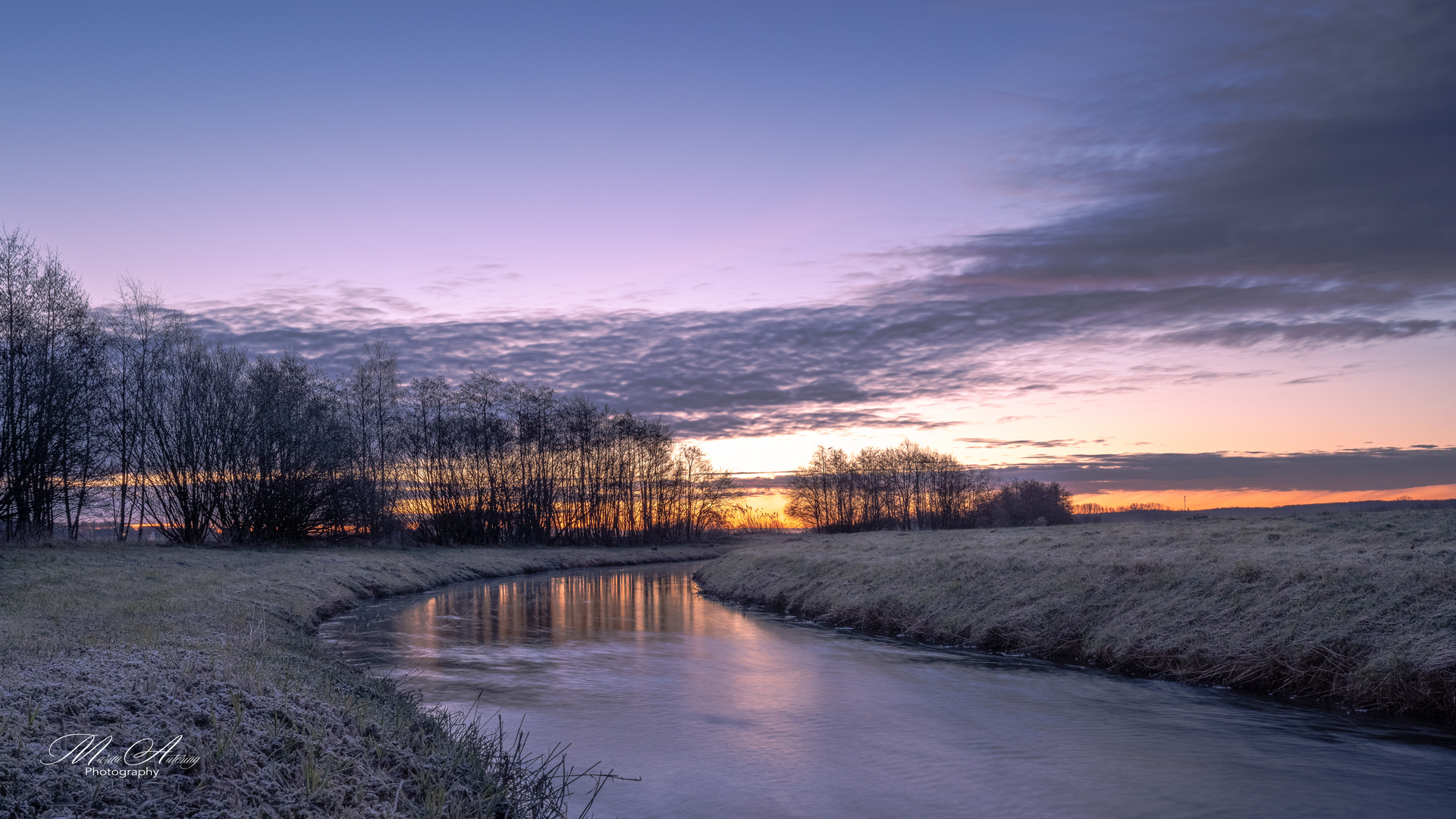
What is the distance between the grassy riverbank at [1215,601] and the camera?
42.5 feet

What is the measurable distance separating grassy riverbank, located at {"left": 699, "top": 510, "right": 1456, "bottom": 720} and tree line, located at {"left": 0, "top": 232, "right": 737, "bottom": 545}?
32.4m

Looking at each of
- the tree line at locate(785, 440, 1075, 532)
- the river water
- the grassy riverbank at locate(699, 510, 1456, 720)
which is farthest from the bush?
the river water

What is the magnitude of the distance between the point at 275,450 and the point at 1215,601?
50668mm

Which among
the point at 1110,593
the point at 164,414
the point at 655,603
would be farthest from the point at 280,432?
the point at 1110,593

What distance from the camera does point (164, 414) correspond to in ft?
149

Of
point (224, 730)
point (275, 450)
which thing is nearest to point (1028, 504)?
point (275, 450)

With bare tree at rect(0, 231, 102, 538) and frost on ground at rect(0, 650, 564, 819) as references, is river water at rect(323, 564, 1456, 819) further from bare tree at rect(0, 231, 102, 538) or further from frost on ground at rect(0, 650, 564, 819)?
bare tree at rect(0, 231, 102, 538)

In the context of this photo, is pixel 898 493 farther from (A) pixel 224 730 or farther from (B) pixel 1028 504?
(A) pixel 224 730

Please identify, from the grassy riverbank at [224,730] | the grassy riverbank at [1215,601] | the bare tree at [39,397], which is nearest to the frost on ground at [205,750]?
the grassy riverbank at [224,730]

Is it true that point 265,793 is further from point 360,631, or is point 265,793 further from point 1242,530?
point 1242,530

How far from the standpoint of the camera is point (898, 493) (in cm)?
10875

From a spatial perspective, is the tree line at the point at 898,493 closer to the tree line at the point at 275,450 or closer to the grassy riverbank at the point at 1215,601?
the tree line at the point at 275,450

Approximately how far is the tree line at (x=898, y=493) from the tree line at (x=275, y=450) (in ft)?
79.3

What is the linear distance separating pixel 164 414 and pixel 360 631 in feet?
107
